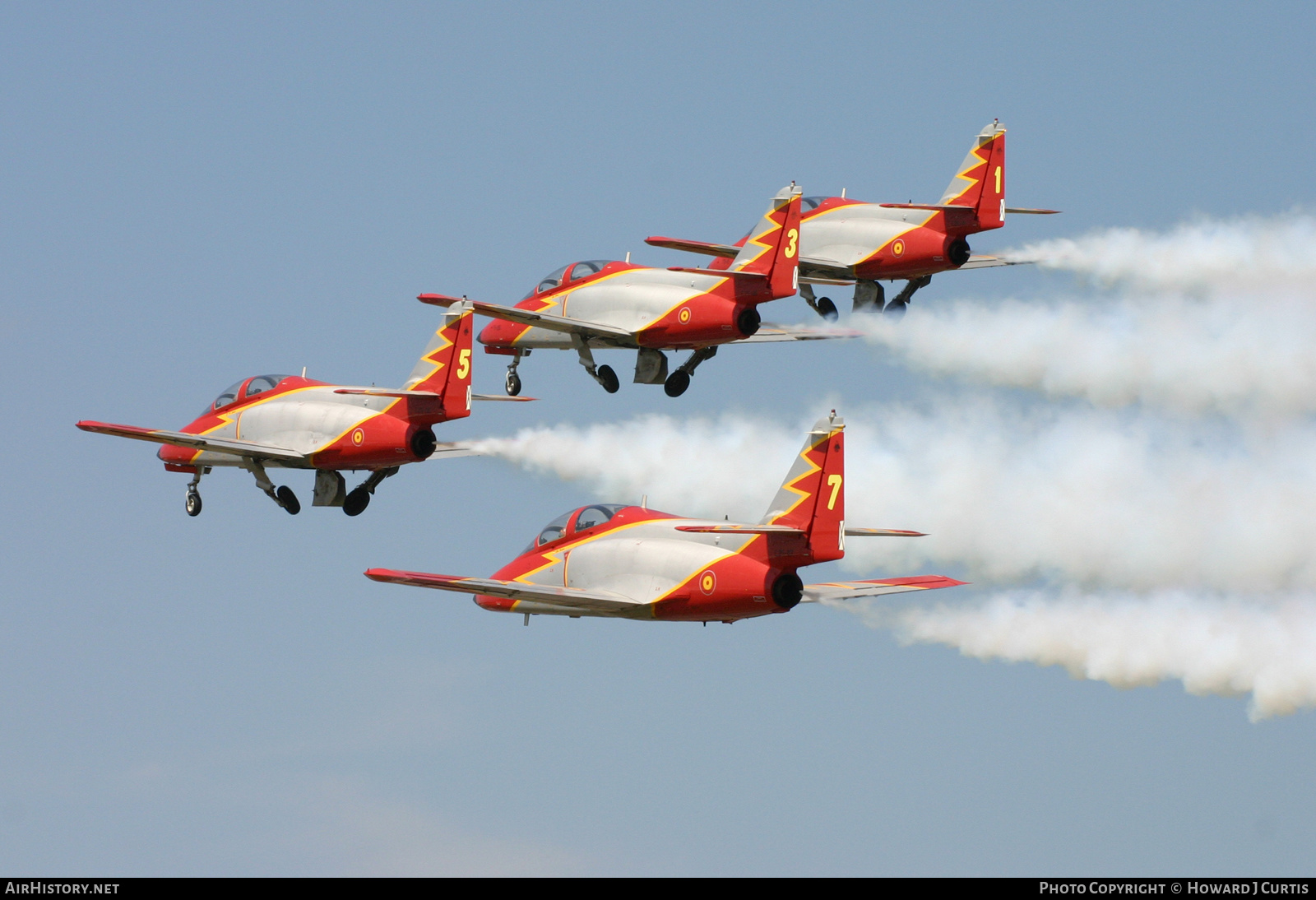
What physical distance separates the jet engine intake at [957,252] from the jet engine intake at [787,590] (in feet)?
62.6

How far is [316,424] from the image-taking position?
68375mm

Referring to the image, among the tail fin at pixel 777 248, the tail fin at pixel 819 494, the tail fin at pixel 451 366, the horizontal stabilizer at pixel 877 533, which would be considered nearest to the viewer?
the tail fin at pixel 819 494

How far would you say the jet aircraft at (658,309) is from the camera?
6894 cm

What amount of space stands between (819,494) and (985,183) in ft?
65.0

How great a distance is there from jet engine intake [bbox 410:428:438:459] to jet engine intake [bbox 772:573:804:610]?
43.8ft

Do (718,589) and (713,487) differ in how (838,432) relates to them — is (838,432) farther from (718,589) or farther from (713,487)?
(713,487)

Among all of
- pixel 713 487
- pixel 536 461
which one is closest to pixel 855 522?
pixel 713 487

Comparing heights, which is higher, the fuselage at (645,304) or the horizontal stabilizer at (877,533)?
the fuselage at (645,304)

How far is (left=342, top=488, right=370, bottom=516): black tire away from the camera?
2739 inches

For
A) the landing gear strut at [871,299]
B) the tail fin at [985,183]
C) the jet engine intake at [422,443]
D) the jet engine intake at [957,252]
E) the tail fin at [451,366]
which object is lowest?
the jet engine intake at [422,443]

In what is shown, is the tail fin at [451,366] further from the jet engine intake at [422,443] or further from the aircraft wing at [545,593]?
the aircraft wing at [545,593]

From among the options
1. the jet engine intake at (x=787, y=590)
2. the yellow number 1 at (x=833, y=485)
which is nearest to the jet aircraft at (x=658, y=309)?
the yellow number 1 at (x=833, y=485)

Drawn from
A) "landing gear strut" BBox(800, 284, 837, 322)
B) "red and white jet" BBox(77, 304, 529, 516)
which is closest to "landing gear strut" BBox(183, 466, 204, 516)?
"red and white jet" BBox(77, 304, 529, 516)

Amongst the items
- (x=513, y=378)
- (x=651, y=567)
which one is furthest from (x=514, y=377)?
(x=651, y=567)
